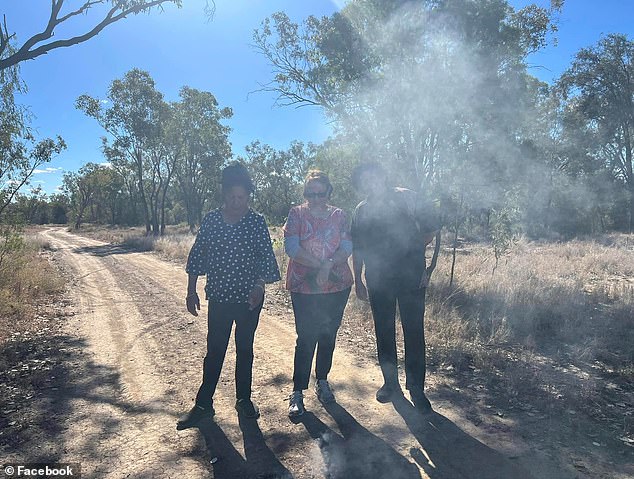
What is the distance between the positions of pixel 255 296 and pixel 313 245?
22.0 inches

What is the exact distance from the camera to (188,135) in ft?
84.2

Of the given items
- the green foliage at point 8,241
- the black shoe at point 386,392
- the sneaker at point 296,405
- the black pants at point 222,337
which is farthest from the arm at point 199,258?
the green foliage at point 8,241

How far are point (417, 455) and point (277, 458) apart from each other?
0.85 metres

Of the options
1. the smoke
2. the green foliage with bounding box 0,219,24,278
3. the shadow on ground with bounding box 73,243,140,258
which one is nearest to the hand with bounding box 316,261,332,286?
the smoke

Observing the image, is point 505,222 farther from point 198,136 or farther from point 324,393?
point 198,136

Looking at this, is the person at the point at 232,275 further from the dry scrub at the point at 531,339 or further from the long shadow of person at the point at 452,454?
the dry scrub at the point at 531,339

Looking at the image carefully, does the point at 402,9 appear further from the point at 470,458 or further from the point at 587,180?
the point at 587,180

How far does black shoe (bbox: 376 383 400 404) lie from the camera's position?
3.17 metres

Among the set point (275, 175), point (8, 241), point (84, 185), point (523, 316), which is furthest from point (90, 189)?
point (523, 316)

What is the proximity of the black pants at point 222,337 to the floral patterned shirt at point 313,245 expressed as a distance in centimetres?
38

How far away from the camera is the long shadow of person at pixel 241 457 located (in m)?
2.30

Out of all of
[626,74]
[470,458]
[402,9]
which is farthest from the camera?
[626,74]

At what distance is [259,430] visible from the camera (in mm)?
2785

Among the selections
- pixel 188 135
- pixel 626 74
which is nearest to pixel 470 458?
pixel 626 74
